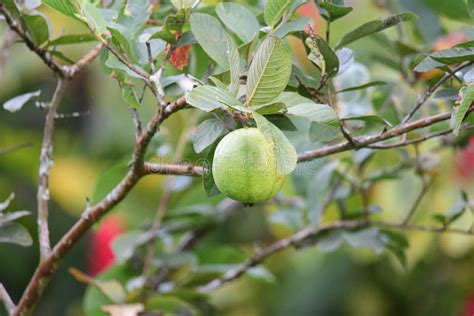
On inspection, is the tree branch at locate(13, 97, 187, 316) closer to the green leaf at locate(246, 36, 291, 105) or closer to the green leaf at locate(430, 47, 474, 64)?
the green leaf at locate(246, 36, 291, 105)

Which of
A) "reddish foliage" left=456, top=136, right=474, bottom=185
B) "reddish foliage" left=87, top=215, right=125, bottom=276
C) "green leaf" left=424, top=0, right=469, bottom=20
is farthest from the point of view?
"reddish foliage" left=87, top=215, right=125, bottom=276

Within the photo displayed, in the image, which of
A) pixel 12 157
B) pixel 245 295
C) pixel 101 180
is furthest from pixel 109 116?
pixel 101 180

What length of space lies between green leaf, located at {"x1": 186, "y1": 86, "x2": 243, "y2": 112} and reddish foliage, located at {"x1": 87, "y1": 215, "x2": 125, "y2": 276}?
1.32m

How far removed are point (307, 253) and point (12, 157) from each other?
41.0 inches

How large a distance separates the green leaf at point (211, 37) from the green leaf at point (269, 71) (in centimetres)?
9

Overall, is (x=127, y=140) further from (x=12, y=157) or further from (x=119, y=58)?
(x=119, y=58)

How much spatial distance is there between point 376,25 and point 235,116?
0.76 ft

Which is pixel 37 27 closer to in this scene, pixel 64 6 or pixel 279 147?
pixel 64 6

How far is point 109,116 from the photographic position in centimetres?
256

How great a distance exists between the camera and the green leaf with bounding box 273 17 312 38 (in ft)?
2.69

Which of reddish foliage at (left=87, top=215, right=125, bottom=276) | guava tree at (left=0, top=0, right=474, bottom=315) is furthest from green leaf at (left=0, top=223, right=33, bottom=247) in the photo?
reddish foliage at (left=87, top=215, right=125, bottom=276)

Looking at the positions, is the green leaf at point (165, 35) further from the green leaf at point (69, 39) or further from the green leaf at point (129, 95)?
the green leaf at point (69, 39)

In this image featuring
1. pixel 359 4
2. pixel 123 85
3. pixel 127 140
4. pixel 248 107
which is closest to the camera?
pixel 248 107

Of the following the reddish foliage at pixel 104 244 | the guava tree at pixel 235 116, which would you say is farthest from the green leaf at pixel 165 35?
the reddish foliage at pixel 104 244
